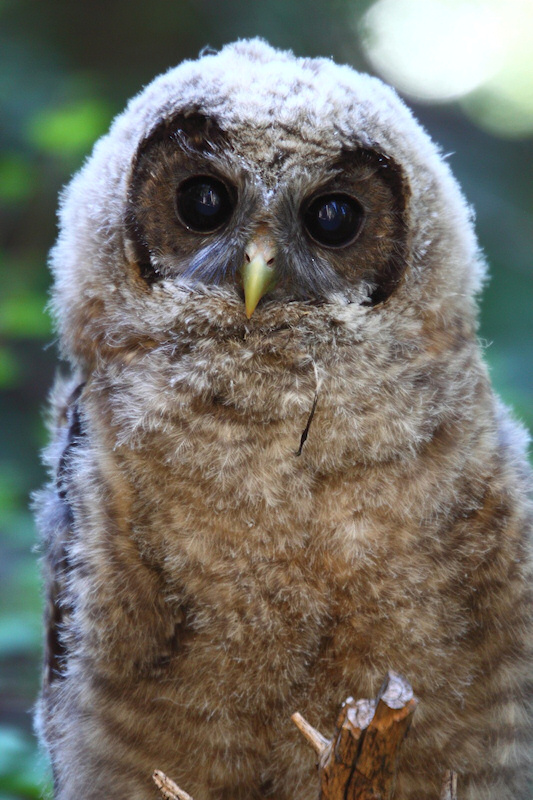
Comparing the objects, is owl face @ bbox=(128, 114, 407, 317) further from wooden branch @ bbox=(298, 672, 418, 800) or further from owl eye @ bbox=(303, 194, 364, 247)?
wooden branch @ bbox=(298, 672, 418, 800)

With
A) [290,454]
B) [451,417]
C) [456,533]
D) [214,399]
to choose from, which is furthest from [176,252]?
[456,533]

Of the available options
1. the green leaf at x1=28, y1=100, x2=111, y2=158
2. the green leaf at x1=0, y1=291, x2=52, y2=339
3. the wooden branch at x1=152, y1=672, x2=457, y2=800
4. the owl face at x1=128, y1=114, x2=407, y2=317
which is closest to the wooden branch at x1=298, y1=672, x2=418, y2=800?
the wooden branch at x1=152, y1=672, x2=457, y2=800

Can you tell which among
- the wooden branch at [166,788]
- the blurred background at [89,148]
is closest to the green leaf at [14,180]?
the blurred background at [89,148]

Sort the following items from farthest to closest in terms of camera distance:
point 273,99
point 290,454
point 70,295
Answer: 1. point 70,295
2. point 273,99
3. point 290,454

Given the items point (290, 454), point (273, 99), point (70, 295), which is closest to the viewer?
point (290, 454)

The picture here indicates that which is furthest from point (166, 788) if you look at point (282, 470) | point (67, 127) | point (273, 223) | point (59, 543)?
point (67, 127)

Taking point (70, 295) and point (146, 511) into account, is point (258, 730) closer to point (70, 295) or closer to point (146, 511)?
point (146, 511)
